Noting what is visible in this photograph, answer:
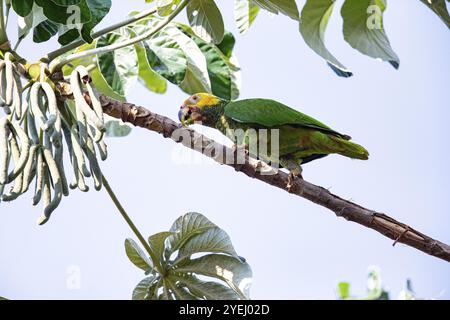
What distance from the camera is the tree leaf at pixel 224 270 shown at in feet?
7.33

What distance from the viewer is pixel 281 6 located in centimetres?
220

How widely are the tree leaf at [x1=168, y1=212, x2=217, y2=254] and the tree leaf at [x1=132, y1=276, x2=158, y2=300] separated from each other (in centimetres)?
14

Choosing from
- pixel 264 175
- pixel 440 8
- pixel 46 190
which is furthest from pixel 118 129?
pixel 440 8

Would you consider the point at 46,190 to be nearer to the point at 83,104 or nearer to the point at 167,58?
the point at 83,104

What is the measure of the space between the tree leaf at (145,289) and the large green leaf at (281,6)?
1109 millimetres

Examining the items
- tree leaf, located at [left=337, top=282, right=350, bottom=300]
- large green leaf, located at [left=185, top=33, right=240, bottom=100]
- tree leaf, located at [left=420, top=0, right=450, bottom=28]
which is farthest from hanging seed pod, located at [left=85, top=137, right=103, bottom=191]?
tree leaf, located at [left=337, top=282, right=350, bottom=300]

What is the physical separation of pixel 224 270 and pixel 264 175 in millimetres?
404

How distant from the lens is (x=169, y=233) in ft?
7.51

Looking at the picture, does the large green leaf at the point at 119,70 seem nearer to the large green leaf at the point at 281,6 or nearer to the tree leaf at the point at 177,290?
the large green leaf at the point at 281,6

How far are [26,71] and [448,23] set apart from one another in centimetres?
154

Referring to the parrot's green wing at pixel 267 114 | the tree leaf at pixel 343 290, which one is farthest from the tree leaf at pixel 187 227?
the tree leaf at pixel 343 290

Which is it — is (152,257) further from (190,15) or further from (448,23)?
(448,23)
